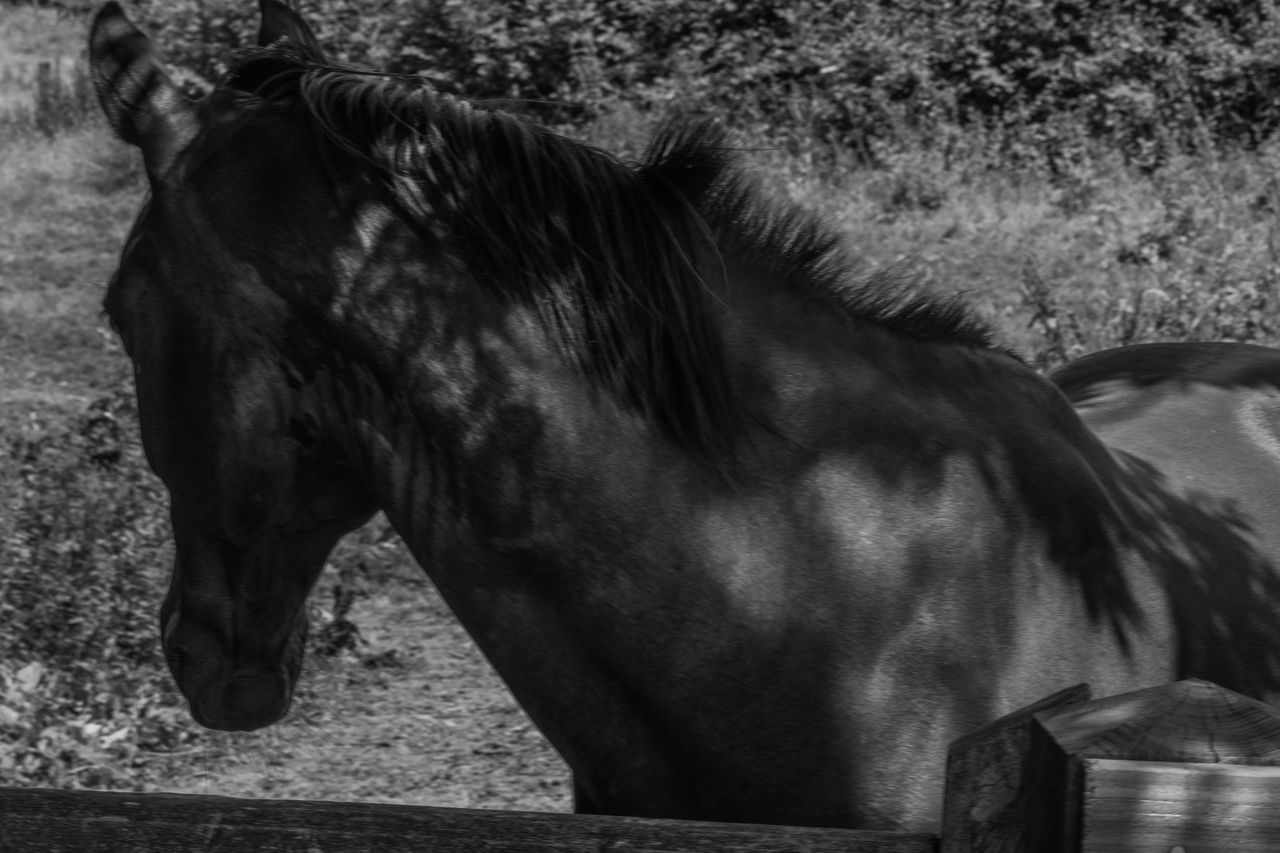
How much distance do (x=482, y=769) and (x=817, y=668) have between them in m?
3.22

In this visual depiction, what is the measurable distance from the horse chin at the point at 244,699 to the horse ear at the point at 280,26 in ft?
2.93

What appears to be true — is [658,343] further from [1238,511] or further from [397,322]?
[1238,511]

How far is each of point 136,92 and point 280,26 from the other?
23cm

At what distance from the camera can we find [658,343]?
6.54ft

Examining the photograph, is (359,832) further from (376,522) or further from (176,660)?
(376,522)

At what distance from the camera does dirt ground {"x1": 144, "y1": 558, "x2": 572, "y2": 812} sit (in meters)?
4.82

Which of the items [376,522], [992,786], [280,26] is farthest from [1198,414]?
[376,522]

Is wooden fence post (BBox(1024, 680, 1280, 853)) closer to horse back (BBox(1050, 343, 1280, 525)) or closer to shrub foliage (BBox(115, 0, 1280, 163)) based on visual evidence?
horse back (BBox(1050, 343, 1280, 525))

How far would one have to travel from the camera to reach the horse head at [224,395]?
1959 mm

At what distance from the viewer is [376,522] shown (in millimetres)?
6277

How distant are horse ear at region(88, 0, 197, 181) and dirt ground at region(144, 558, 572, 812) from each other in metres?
2.92

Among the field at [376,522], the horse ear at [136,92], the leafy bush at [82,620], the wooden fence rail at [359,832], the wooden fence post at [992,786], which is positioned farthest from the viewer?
the field at [376,522]

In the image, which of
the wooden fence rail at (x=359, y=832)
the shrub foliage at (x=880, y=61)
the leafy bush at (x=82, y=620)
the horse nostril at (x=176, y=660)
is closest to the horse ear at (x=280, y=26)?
the horse nostril at (x=176, y=660)

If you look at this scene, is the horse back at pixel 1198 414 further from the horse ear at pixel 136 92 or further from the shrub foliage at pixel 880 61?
the shrub foliage at pixel 880 61
